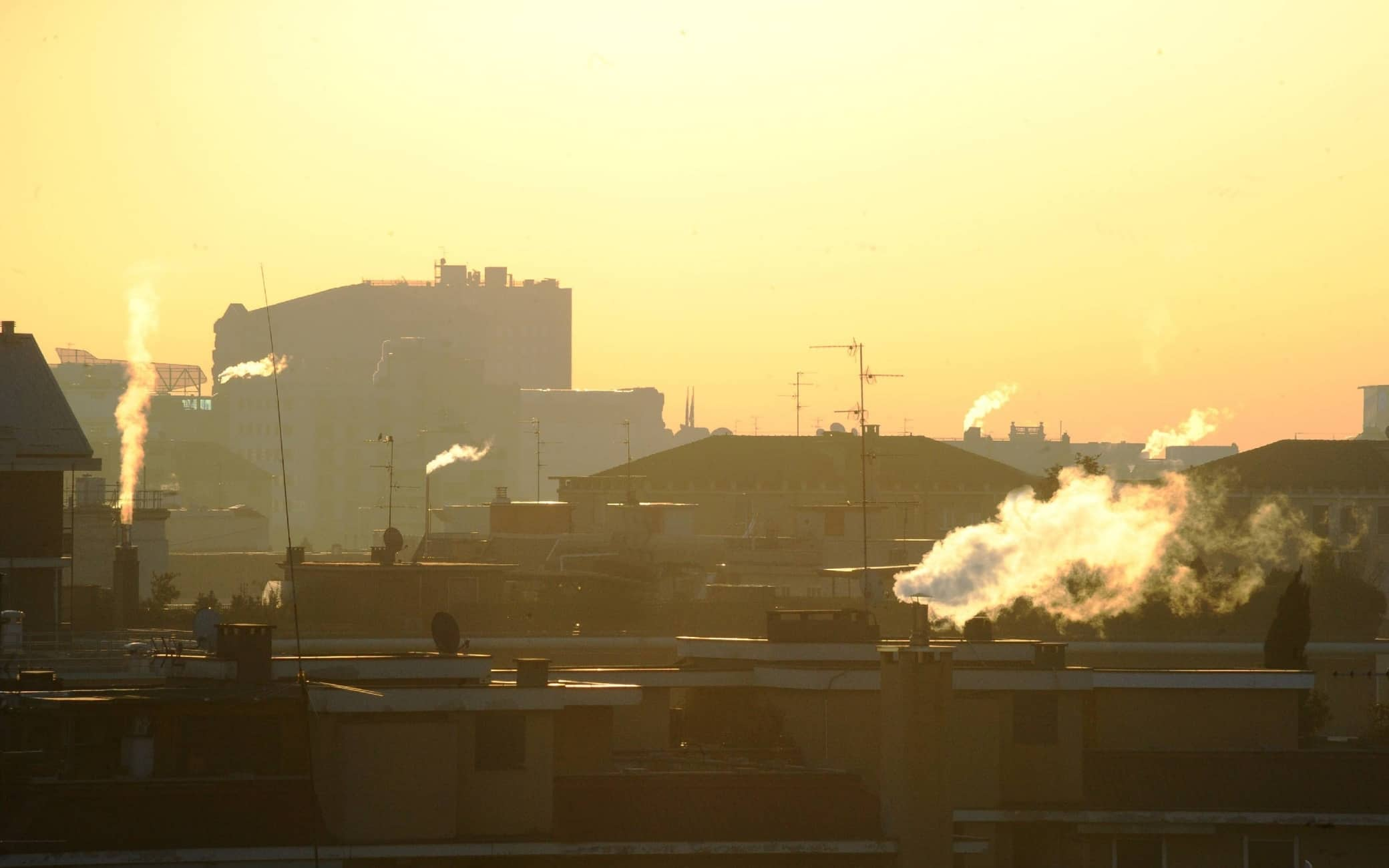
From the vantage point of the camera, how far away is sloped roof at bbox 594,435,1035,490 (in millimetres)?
122500

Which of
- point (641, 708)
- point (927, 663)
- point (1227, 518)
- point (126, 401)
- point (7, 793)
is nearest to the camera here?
point (7, 793)

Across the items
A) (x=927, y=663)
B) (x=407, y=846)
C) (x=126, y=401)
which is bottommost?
(x=407, y=846)

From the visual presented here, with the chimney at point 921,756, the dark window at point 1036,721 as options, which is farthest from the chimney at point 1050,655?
the chimney at point 921,756

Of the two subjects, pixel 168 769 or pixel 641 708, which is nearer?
pixel 168 769

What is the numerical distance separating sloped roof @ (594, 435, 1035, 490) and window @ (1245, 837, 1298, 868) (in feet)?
258

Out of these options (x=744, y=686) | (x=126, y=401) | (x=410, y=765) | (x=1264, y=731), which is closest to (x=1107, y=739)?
(x=1264, y=731)

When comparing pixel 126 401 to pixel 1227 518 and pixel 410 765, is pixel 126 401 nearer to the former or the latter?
pixel 1227 518

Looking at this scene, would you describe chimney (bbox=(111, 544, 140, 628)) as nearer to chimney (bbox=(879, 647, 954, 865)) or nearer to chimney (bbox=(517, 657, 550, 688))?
chimney (bbox=(517, 657, 550, 688))

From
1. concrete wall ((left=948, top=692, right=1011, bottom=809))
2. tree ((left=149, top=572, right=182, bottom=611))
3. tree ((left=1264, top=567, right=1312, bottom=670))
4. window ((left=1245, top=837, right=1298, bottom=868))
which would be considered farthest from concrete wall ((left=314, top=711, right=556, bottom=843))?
tree ((left=149, top=572, right=182, bottom=611))

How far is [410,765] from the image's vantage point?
115 feet

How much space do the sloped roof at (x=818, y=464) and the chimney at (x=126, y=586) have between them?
157 feet

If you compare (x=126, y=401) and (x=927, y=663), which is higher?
(x=126, y=401)

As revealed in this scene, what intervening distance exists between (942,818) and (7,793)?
49.6 ft

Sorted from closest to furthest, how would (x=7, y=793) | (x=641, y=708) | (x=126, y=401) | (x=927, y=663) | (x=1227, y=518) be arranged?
(x=7, y=793), (x=927, y=663), (x=641, y=708), (x=1227, y=518), (x=126, y=401)
